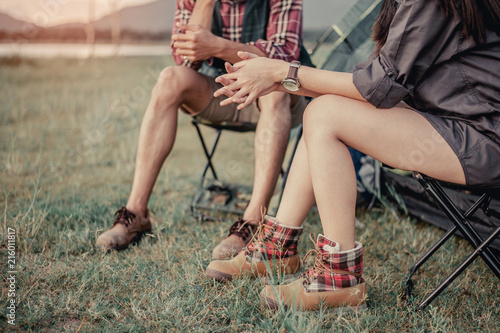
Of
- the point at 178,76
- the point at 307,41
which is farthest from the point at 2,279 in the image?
the point at 307,41

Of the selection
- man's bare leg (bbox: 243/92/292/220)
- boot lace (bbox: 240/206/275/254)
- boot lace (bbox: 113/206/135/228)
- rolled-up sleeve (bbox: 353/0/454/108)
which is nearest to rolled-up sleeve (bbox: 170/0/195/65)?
man's bare leg (bbox: 243/92/292/220)

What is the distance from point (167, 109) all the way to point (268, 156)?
546mm

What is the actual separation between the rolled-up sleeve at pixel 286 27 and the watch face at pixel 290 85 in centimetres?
66

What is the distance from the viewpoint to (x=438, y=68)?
1350 mm

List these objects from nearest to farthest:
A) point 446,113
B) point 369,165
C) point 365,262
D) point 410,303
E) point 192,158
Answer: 1. point 446,113
2. point 410,303
3. point 365,262
4. point 369,165
5. point 192,158

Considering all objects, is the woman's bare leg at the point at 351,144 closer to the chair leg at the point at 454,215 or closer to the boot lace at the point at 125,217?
the chair leg at the point at 454,215

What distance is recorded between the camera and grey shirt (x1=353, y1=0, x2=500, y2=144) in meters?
1.27

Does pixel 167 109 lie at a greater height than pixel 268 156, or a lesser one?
greater

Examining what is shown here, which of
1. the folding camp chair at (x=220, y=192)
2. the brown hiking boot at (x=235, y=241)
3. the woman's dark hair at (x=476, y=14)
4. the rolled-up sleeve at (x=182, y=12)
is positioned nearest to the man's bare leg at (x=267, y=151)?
the brown hiking boot at (x=235, y=241)

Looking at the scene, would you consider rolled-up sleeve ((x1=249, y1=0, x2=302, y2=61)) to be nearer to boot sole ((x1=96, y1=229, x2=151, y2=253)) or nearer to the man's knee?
the man's knee

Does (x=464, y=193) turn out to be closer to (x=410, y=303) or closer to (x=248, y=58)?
(x=410, y=303)

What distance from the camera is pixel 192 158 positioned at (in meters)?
3.98


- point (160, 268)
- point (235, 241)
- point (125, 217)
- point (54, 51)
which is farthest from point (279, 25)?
point (54, 51)

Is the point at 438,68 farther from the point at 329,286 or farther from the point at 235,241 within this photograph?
the point at 235,241
